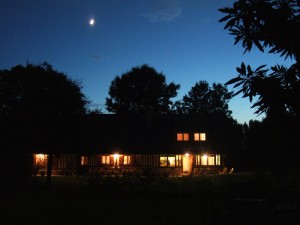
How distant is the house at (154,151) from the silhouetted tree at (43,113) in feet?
48.6

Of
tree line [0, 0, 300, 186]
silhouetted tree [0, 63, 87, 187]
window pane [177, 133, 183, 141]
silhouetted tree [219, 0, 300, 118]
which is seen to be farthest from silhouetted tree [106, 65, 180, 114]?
silhouetted tree [219, 0, 300, 118]

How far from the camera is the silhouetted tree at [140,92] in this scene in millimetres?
69438

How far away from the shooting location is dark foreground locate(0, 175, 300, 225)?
1049 cm

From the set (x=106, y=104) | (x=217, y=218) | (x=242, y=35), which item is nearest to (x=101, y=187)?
(x=217, y=218)

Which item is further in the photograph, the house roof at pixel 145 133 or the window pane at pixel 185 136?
the window pane at pixel 185 136

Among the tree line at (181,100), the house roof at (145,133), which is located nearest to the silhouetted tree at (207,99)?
the tree line at (181,100)

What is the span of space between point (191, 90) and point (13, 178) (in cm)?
6353

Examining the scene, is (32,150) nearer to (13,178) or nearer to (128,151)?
(13,178)

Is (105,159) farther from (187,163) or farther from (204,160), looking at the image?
(204,160)

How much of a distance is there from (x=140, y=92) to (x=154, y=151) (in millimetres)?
28307

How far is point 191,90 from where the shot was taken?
8412 centimetres

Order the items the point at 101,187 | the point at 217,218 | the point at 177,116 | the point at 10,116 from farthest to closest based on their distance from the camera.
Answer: the point at 177,116
the point at 10,116
the point at 101,187
the point at 217,218

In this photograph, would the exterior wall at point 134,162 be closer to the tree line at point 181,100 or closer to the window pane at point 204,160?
the window pane at point 204,160

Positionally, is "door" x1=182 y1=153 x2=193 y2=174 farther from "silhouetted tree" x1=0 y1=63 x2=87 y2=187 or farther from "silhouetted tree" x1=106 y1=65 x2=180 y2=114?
"silhouetted tree" x1=106 y1=65 x2=180 y2=114
